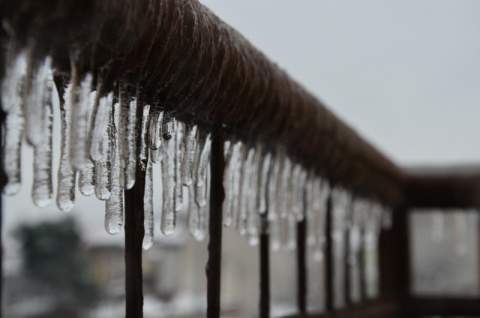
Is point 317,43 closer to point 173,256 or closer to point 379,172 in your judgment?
point 379,172

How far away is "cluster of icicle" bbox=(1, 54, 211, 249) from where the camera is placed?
548mm

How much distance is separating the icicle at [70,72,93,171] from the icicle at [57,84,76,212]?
13 mm

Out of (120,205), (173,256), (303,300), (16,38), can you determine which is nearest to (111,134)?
(120,205)

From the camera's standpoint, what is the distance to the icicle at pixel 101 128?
2.05 feet

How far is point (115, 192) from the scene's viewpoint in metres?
0.72

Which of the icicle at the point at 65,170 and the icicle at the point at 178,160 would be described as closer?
the icicle at the point at 65,170

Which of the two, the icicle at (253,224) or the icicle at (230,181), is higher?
the icicle at (230,181)

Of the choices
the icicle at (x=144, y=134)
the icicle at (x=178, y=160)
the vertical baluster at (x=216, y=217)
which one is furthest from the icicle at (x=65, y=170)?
the vertical baluster at (x=216, y=217)

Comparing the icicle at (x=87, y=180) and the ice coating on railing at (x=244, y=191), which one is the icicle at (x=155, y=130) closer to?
the icicle at (x=87, y=180)

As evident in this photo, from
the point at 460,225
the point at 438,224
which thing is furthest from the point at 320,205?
the point at 460,225

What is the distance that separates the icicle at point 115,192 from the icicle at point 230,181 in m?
0.34

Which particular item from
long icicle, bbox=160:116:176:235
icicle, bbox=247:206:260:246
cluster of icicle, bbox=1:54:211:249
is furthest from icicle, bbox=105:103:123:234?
icicle, bbox=247:206:260:246

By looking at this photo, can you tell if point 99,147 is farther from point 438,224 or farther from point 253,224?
point 438,224

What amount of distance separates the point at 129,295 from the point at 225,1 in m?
0.64
